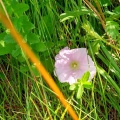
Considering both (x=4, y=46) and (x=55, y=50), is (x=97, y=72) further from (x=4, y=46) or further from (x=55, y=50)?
(x=4, y=46)

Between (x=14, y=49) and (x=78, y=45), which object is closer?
(x=14, y=49)

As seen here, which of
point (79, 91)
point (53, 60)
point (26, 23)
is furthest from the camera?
point (53, 60)

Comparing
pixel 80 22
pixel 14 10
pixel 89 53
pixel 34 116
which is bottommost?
pixel 34 116

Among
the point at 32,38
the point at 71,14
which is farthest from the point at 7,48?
the point at 71,14

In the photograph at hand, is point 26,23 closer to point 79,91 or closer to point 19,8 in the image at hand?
point 19,8

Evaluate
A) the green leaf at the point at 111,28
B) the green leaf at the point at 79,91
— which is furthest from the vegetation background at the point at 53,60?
the green leaf at the point at 79,91

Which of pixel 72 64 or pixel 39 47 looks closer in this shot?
pixel 39 47

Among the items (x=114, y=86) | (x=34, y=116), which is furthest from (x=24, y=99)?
(x=114, y=86)
